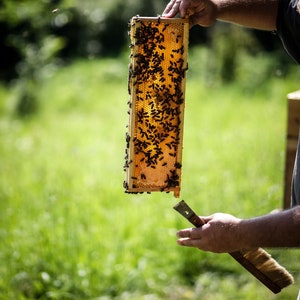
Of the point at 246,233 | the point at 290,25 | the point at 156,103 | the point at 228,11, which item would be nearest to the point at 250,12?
the point at 228,11

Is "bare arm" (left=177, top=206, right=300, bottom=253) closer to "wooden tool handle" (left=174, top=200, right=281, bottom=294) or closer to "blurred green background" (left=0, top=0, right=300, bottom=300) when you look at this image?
"wooden tool handle" (left=174, top=200, right=281, bottom=294)

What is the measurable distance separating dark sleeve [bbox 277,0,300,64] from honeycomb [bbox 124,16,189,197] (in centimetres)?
41

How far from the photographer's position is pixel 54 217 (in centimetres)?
464

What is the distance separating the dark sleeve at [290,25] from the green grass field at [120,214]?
1.42m

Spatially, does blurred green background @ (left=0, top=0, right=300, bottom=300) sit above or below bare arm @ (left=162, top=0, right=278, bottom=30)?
below

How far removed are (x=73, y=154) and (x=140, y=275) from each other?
3606mm

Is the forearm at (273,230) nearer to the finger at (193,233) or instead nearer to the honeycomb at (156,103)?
the finger at (193,233)

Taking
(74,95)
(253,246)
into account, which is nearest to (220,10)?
(253,246)

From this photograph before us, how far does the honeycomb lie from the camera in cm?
247

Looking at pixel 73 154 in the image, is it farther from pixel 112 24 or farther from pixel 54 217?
pixel 112 24

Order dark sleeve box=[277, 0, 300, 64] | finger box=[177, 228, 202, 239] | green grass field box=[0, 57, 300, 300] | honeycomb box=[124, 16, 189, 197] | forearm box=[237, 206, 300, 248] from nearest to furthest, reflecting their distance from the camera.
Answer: forearm box=[237, 206, 300, 248] < finger box=[177, 228, 202, 239] < dark sleeve box=[277, 0, 300, 64] < honeycomb box=[124, 16, 189, 197] < green grass field box=[0, 57, 300, 300]

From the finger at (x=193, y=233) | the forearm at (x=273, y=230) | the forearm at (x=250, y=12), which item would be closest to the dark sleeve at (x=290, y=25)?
the forearm at (x=250, y=12)

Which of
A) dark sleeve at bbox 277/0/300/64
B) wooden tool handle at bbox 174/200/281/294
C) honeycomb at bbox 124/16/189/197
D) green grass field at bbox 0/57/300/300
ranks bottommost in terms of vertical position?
green grass field at bbox 0/57/300/300

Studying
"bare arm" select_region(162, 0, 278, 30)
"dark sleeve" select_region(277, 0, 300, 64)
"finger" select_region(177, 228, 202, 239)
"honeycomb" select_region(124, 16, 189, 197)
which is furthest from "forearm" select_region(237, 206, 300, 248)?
"bare arm" select_region(162, 0, 278, 30)
